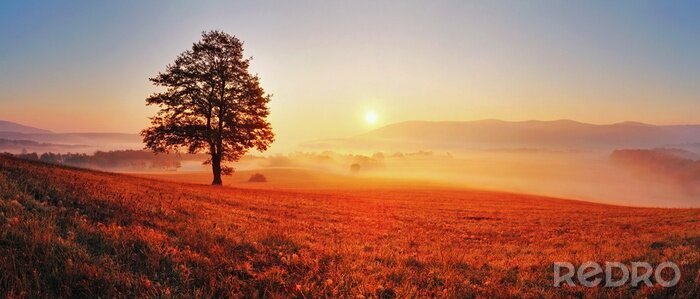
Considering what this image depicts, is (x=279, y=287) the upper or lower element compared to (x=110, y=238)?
lower

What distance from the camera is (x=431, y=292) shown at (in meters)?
6.31

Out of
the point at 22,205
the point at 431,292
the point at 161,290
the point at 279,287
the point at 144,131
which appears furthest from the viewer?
the point at 144,131

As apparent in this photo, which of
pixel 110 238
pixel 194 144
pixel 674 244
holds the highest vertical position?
pixel 194 144

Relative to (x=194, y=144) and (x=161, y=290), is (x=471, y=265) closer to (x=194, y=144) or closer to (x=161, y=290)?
(x=161, y=290)

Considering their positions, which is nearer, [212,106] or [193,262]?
[193,262]

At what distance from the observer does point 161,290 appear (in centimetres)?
511

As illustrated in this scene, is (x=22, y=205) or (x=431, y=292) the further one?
(x=22, y=205)

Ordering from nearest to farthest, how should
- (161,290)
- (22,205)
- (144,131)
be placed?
(161,290), (22,205), (144,131)

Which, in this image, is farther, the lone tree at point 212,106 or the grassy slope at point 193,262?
the lone tree at point 212,106

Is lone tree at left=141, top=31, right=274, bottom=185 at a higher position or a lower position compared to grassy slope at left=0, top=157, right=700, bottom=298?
higher

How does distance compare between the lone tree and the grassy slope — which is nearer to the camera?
the grassy slope

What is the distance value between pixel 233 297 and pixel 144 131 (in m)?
32.8

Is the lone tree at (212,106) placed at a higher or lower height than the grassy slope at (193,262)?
higher

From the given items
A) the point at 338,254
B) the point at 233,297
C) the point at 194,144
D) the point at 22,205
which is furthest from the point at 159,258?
the point at 194,144
